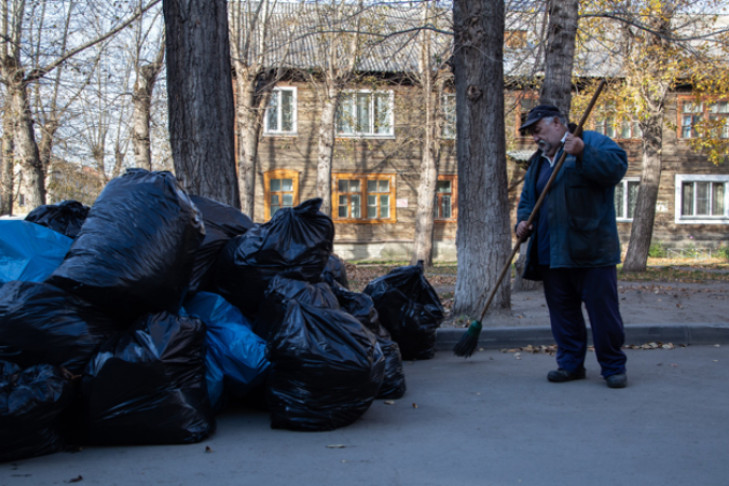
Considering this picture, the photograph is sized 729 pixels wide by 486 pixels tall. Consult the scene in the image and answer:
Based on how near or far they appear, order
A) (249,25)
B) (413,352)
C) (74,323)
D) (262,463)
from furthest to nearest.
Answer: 1. (249,25)
2. (413,352)
3. (74,323)
4. (262,463)

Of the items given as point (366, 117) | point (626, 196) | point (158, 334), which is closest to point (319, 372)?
point (158, 334)

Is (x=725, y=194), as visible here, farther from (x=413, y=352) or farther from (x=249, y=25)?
(x=413, y=352)

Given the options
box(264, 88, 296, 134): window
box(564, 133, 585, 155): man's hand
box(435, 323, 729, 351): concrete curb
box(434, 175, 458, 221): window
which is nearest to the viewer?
box(564, 133, 585, 155): man's hand

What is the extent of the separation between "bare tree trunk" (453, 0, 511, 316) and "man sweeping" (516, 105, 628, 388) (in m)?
2.03

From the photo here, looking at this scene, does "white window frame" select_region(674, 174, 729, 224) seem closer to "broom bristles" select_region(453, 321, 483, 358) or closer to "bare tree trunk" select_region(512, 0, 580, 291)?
"bare tree trunk" select_region(512, 0, 580, 291)

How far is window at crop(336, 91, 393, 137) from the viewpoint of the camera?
2167 centimetres

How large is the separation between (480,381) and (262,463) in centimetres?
213

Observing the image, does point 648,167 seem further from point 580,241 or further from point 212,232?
point 212,232

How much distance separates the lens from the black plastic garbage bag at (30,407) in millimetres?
2850

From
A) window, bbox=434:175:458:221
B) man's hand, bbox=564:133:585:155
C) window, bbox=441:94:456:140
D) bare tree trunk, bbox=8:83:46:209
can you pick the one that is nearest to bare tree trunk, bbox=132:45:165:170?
bare tree trunk, bbox=8:83:46:209

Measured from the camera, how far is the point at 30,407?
287 centimetres

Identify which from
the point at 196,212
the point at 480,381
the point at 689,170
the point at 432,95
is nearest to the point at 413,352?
the point at 480,381

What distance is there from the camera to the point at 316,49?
20531mm

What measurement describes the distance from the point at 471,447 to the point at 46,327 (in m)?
2.04
